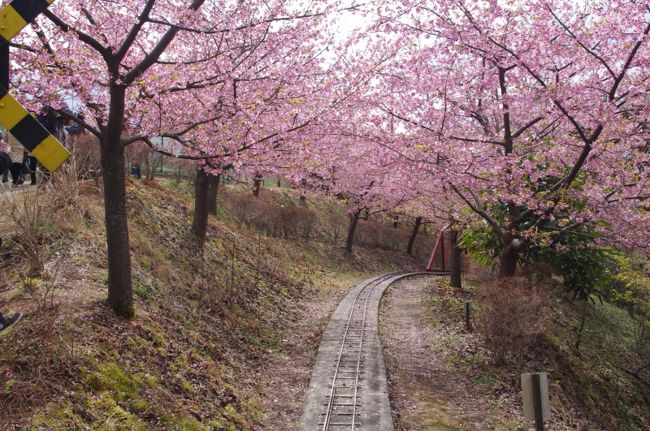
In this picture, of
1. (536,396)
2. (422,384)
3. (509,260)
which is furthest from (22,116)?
(509,260)

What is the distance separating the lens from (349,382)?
471 inches

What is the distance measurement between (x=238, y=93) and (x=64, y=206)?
4.63 metres

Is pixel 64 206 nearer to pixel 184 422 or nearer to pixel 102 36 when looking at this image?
pixel 102 36

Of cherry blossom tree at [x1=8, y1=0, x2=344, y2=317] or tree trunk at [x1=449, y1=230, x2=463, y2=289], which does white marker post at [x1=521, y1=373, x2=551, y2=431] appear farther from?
tree trunk at [x1=449, y1=230, x2=463, y2=289]

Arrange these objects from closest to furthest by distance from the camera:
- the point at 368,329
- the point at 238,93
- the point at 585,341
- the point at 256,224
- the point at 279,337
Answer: the point at 238,93 → the point at 279,337 → the point at 368,329 → the point at 585,341 → the point at 256,224

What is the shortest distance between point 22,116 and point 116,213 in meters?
5.50

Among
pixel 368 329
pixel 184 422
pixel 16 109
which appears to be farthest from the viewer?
pixel 368 329

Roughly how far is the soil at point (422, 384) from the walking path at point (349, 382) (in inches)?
15.1

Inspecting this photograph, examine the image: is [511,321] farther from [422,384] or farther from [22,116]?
[22,116]

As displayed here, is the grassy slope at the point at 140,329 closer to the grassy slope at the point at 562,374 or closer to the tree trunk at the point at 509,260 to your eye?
the grassy slope at the point at 562,374

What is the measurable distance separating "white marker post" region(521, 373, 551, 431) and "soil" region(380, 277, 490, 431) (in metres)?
3.68

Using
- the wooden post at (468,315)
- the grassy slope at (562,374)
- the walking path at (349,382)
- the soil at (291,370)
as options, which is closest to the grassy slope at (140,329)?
the soil at (291,370)

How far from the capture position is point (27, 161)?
13891 mm

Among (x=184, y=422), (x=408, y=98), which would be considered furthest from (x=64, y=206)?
(x=408, y=98)
